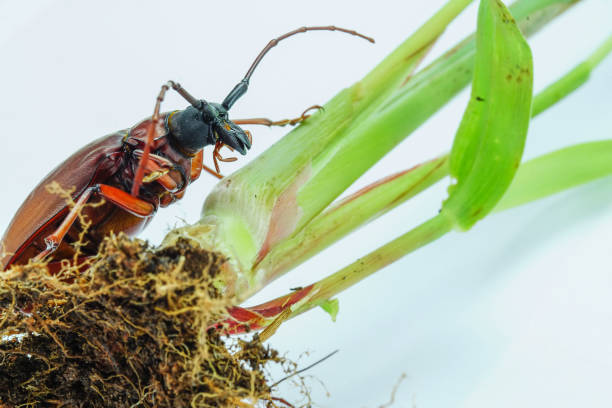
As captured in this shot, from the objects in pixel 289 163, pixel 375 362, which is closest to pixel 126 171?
pixel 289 163

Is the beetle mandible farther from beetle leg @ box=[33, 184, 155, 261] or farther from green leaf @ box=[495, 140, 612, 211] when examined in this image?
green leaf @ box=[495, 140, 612, 211]

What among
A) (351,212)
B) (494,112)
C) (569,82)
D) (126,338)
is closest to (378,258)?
(351,212)

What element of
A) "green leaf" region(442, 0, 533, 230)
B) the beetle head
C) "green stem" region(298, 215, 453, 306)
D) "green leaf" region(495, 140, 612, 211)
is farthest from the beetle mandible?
"green leaf" region(495, 140, 612, 211)

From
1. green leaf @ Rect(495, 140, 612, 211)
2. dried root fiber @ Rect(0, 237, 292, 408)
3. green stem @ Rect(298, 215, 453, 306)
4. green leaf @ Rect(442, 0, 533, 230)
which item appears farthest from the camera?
green leaf @ Rect(495, 140, 612, 211)

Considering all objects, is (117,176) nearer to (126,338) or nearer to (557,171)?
(126,338)

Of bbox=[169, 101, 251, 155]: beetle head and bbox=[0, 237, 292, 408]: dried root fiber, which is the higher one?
bbox=[169, 101, 251, 155]: beetle head

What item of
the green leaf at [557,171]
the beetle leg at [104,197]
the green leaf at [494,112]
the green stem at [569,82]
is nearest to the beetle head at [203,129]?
the beetle leg at [104,197]
